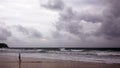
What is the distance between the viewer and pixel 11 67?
13.3 metres

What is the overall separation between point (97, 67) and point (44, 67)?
3300mm

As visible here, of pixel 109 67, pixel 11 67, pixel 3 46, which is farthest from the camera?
pixel 3 46

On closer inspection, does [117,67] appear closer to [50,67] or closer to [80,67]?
[80,67]

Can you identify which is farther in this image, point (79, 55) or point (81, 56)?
point (79, 55)

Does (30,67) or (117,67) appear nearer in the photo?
(30,67)

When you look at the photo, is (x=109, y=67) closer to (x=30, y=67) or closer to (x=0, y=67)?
(x=30, y=67)

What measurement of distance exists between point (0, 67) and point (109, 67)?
22.4 feet

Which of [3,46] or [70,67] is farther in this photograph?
[3,46]

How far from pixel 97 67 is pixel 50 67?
2.93 m

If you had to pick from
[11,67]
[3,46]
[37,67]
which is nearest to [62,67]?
[37,67]

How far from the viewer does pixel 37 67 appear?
45.2ft

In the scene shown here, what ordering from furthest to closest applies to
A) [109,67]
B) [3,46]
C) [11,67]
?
[3,46], [109,67], [11,67]

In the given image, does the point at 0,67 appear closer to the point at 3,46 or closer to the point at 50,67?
the point at 50,67

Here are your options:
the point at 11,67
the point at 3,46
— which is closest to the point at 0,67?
the point at 11,67
